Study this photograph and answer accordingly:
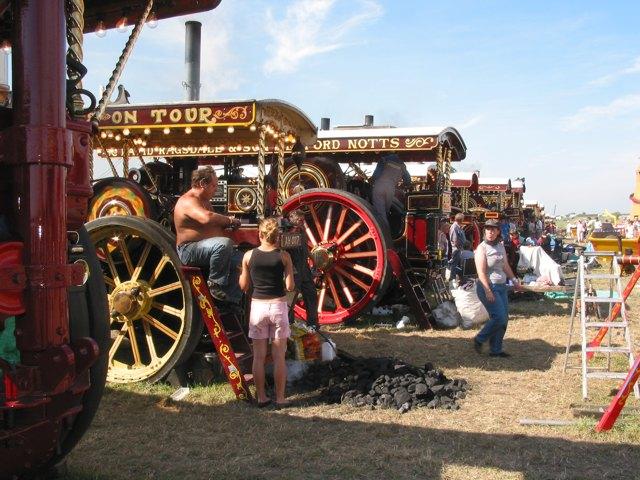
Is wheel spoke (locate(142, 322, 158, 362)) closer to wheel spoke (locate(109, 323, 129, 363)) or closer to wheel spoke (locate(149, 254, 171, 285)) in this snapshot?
wheel spoke (locate(109, 323, 129, 363))

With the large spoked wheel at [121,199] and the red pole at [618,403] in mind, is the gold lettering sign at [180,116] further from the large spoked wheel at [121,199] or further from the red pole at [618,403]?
the red pole at [618,403]

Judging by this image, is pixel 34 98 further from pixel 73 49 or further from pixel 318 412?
pixel 318 412

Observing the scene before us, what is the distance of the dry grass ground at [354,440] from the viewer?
3.59m

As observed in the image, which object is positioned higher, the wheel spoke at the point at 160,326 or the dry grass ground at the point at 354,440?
the wheel spoke at the point at 160,326

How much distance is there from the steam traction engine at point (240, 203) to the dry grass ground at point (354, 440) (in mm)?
716

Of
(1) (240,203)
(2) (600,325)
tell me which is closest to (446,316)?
(2) (600,325)

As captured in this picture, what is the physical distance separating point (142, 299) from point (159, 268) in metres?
0.32

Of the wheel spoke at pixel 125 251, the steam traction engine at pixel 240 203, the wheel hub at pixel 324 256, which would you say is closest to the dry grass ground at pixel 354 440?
the steam traction engine at pixel 240 203

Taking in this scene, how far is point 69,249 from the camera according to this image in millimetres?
2607

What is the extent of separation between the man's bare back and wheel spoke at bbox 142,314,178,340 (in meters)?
0.71

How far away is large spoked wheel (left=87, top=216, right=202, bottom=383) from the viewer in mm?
5172

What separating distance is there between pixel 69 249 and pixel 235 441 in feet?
6.24

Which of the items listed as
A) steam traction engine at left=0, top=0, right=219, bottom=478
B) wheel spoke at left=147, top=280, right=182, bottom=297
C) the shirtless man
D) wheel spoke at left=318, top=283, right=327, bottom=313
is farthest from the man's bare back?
wheel spoke at left=318, top=283, right=327, bottom=313

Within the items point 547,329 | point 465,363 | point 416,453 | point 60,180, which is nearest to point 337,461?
point 416,453
